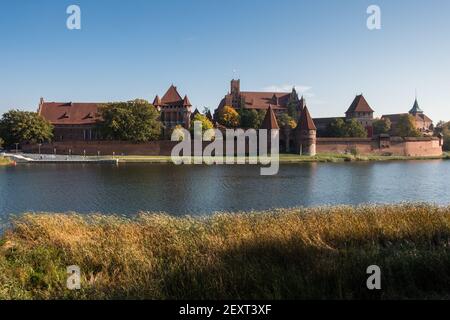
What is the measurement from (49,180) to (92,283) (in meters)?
27.2

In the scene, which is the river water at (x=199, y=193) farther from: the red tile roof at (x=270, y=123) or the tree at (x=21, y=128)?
the tree at (x=21, y=128)

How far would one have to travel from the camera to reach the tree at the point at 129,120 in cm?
5837

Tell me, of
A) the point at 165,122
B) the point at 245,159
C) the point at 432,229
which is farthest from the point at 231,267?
the point at 165,122

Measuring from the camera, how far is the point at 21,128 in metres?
58.8

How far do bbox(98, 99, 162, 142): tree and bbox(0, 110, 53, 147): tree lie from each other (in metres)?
10.1

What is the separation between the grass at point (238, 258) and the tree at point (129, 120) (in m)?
49.7

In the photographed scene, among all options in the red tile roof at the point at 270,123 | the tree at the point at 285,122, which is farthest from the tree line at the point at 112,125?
the red tile roof at the point at 270,123

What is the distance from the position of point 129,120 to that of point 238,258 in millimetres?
54769

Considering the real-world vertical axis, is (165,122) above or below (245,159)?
above

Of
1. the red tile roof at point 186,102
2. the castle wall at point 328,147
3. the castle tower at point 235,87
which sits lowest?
the castle wall at point 328,147

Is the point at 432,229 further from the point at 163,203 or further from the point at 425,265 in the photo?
the point at 163,203

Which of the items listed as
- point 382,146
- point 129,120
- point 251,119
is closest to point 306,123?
point 251,119

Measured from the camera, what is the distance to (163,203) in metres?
19.7
